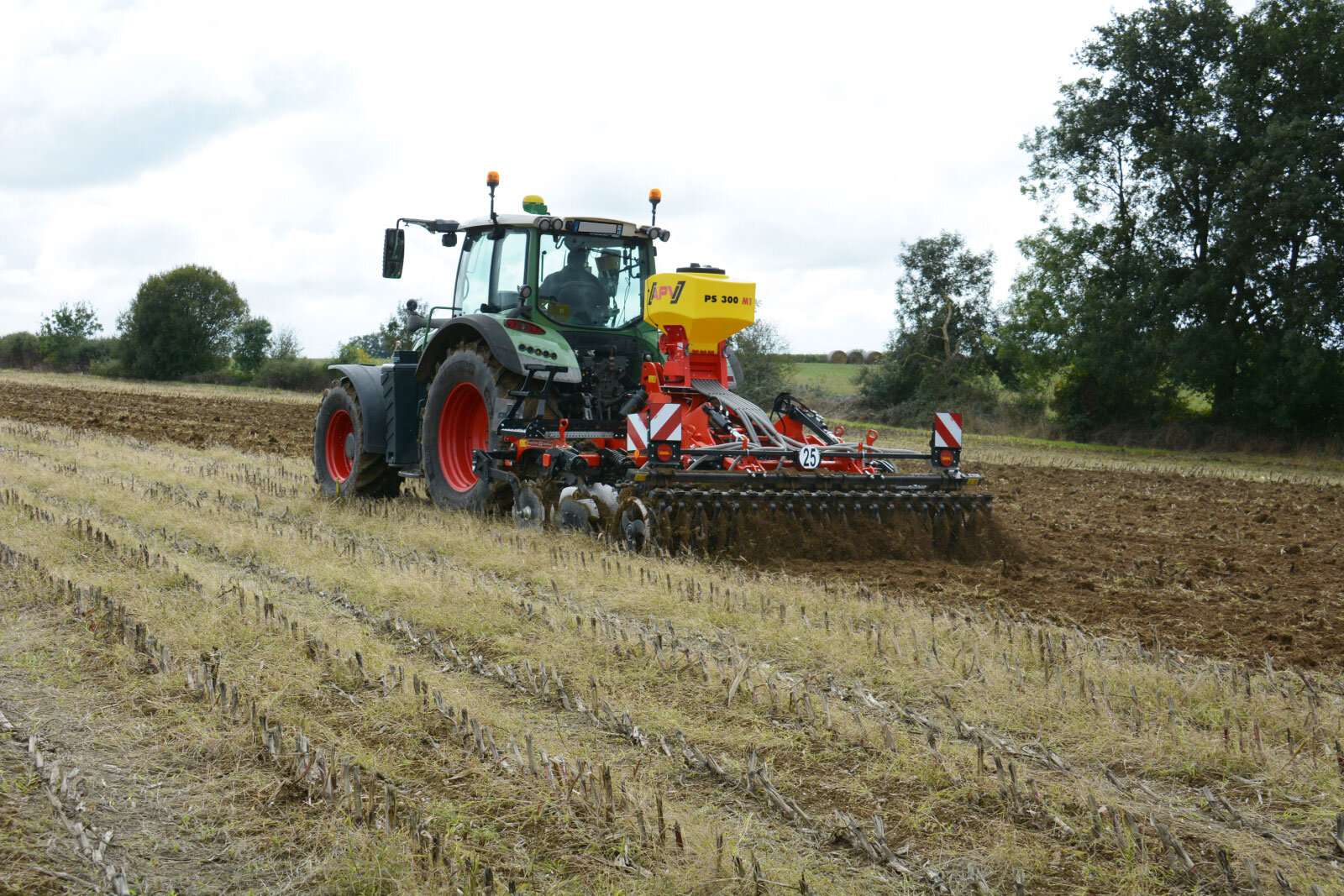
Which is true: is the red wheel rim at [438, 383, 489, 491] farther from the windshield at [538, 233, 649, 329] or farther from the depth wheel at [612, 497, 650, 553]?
the depth wheel at [612, 497, 650, 553]

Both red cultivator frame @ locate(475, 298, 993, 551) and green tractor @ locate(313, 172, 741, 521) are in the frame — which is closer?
red cultivator frame @ locate(475, 298, 993, 551)

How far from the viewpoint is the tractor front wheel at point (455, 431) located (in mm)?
8383

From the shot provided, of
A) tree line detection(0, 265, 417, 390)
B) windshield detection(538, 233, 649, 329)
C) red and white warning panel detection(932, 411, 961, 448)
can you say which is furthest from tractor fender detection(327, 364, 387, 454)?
tree line detection(0, 265, 417, 390)

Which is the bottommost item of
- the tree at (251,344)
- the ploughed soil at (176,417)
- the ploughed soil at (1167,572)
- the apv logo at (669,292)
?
the ploughed soil at (1167,572)

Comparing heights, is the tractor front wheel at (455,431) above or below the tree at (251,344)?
below

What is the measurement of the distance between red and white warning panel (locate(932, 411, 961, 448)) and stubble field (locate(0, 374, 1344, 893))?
1.34 metres

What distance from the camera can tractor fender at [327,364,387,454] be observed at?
9391 millimetres

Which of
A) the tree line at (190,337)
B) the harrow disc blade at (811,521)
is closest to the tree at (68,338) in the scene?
the tree line at (190,337)

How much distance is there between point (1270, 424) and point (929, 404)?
33.0 feet

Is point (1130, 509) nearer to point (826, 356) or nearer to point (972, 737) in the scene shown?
point (972, 737)

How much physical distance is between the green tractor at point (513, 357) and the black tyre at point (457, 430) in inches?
0.4

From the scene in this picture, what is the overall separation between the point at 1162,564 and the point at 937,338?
2578cm

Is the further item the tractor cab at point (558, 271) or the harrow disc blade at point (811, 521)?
the tractor cab at point (558, 271)

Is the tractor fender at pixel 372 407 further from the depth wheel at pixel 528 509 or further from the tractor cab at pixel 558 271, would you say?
the depth wheel at pixel 528 509
